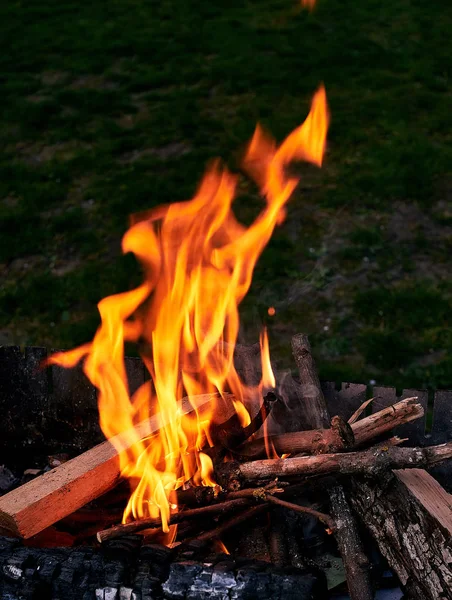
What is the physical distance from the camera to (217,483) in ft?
9.36

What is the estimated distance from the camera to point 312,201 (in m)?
6.15

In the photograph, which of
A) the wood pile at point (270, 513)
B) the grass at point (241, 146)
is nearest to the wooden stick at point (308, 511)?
the wood pile at point (270, 513)

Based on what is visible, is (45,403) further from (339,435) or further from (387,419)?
(387,419)

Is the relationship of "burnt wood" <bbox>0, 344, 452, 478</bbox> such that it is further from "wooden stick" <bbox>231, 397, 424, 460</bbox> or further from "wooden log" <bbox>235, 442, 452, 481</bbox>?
"wooden log" <bbox>235, 442, 452, 481</bbox>

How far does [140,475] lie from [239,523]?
415mm

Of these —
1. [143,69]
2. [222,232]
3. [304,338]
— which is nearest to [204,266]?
[304,338]

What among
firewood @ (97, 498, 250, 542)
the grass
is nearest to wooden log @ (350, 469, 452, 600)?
firewood @ (97, 498, 250, 542)

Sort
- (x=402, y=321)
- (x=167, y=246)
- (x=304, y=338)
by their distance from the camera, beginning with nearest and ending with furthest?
1. (x=304, y=338)
2. (x=167, y=246)
3. (x=402, y=321)

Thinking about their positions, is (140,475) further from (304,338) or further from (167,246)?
(167,246)

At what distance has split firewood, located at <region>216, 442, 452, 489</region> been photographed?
8.74ft

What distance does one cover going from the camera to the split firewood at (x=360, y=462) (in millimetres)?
2664

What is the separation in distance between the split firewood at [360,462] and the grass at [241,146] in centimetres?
184

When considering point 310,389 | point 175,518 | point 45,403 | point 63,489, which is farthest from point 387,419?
point 45,403

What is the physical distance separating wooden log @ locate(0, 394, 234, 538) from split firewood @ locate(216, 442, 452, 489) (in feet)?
1.25
